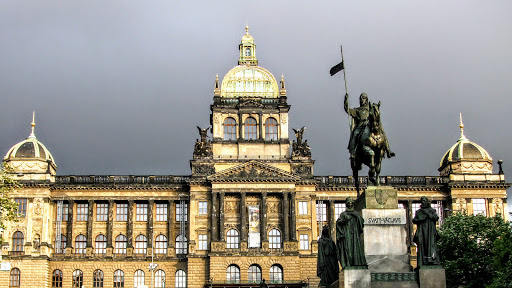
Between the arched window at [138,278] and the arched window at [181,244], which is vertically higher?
the arched window at [181,244]

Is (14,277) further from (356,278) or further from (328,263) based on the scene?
(356,278)

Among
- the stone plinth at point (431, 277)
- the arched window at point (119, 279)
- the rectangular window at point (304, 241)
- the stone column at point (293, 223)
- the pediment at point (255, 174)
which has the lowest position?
the stone plinth at point (431, 277)

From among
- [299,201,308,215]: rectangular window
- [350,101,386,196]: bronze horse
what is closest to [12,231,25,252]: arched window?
[299,201,308,215]: rectangular window

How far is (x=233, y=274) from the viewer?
278ft

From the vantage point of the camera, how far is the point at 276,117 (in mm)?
92125

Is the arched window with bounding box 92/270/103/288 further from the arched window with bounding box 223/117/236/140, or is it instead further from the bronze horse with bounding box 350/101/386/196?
the bronze horse with bounding box 350/101/386/196

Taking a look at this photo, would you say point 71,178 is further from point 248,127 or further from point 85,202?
point 248,127

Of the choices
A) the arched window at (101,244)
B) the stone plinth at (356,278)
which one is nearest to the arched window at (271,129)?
the arched window at (101,244)

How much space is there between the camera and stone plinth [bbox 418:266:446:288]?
68.9 ft

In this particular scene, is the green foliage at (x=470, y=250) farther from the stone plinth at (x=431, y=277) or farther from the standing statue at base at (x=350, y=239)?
the standing statue at base at (x=350, y=239)

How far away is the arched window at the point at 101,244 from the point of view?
89125mm

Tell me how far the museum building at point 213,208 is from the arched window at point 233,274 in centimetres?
11

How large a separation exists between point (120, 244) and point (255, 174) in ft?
58.6

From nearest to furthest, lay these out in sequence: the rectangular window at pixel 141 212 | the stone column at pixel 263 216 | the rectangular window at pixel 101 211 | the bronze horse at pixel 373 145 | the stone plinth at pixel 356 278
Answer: the stone plinth at pixel 356 278 → the bronze horse at pixel 373 145 → the stone column at pixel 263 216 → the rectangular window at pixel 101 211 → the rectangular window at pixel 141 212
